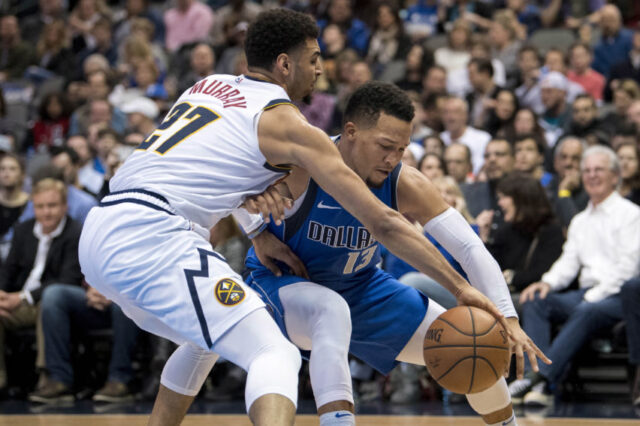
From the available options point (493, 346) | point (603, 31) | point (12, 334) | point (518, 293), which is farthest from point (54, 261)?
point (603, 31)

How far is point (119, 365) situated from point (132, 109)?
365cm

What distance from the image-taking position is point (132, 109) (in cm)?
994

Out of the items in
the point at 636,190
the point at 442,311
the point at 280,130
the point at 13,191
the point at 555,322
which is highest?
the point at 280,130

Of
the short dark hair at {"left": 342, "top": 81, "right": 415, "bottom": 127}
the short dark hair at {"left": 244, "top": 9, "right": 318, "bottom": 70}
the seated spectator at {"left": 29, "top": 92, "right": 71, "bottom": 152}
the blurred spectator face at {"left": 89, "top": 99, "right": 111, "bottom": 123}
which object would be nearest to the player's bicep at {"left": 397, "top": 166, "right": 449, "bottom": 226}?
the short dark hair at {"left": 342, "top": 81, "right": 415, "bottom": 127}

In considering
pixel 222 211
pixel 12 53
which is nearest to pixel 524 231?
pixel 222 211

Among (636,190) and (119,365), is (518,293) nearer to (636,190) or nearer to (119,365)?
(636,190)

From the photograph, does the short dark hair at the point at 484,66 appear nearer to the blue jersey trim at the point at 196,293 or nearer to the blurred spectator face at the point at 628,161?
the blurred spectator face at the point at 628,161

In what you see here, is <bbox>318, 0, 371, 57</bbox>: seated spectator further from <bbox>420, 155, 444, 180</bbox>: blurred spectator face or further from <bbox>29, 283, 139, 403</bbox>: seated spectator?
<bbox>29, 283, 139, 403</bbox>: seated spectator

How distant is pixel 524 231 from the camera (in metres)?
7.08

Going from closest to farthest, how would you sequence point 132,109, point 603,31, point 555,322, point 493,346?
point 493,346
point 555,322
point 132,109
point 603,31

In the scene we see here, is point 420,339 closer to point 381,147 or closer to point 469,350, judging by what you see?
point 469,350

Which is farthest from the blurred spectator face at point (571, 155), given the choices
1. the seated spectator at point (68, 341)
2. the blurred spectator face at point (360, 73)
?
the seated spectator at point (68, 341)

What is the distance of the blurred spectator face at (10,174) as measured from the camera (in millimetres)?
8508

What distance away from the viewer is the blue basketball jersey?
13.2 feet
